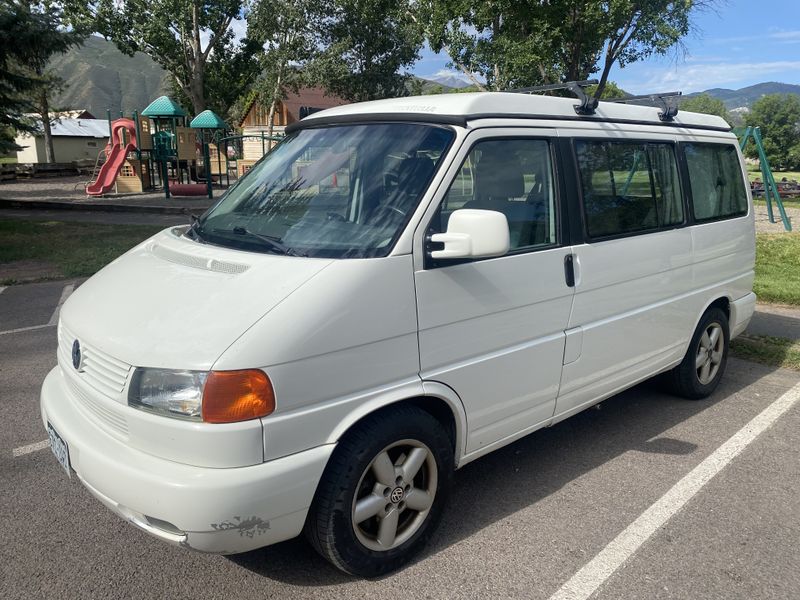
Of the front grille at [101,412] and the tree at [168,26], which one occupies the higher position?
the tree at [168,26]

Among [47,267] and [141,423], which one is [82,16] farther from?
[141,423]

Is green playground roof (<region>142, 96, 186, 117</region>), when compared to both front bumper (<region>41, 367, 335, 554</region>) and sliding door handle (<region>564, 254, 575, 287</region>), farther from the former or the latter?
front bumper (<region>41, 367, 335, 554</region>)

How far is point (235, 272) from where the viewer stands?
277 centimetres

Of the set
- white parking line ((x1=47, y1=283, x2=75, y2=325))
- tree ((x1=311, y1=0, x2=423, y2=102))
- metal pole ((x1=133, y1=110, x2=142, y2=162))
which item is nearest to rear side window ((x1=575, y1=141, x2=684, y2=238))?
white parking line ((x1=47, y1=283, x2=75, y2=325))

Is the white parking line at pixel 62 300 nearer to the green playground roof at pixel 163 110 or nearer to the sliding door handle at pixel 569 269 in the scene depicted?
the sliding door handle at pixel 569 269

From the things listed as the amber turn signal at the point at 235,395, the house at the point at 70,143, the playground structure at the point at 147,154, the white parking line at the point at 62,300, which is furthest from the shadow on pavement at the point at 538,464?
the house at the point at 70,143

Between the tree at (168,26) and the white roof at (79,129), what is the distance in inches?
1205

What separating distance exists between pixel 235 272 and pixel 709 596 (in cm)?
248

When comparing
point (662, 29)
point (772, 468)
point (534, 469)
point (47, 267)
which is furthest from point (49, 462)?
point (662, 29)

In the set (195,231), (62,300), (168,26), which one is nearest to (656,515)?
(195,231)

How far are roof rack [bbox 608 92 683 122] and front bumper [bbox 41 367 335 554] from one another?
3.46 m

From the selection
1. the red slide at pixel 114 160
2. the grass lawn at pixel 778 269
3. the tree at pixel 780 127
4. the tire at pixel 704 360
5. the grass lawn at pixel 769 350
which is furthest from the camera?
the tree at pixel 780 127

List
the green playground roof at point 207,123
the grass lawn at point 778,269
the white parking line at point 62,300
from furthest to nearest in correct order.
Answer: the green playground roof at point 207,123
the grass lawn at point 778,269
the white parking line at point 62,300

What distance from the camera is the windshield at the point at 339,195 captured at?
2.91m
